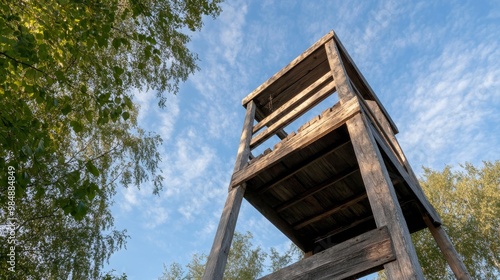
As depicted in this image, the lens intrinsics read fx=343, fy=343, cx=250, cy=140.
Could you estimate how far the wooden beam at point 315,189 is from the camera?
198 inches

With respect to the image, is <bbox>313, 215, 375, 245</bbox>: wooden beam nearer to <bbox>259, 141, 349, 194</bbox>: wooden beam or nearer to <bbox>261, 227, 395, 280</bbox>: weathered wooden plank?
<bbox>259, 141, 349, 194</bbox>: wooden beam

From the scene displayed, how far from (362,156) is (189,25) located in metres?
5.28

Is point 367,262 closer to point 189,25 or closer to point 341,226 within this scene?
point 341,226

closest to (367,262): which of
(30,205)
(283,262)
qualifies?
(30,205)

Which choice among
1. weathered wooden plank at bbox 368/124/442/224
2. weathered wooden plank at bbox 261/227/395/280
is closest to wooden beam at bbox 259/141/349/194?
weathered wooden plank at bbox 368/124/442/224

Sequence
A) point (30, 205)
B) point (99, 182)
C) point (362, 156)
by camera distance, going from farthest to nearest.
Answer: point (99, 182) < point (30, 205) < point (362, 156)

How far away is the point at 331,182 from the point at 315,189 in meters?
0.27

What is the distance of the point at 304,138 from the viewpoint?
4273 mm

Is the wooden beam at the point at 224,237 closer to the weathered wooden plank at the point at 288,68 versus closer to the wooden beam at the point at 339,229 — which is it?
the wooden beam at the point at 339,229

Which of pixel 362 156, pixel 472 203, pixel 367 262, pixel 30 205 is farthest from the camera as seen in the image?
pixel 472 203

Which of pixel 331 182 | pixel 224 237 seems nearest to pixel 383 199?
pixel 224 237

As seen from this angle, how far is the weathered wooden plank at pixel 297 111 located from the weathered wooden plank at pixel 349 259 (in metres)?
2.46

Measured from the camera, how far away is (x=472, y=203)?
11.8 meters

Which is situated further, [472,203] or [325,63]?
[472,203]
